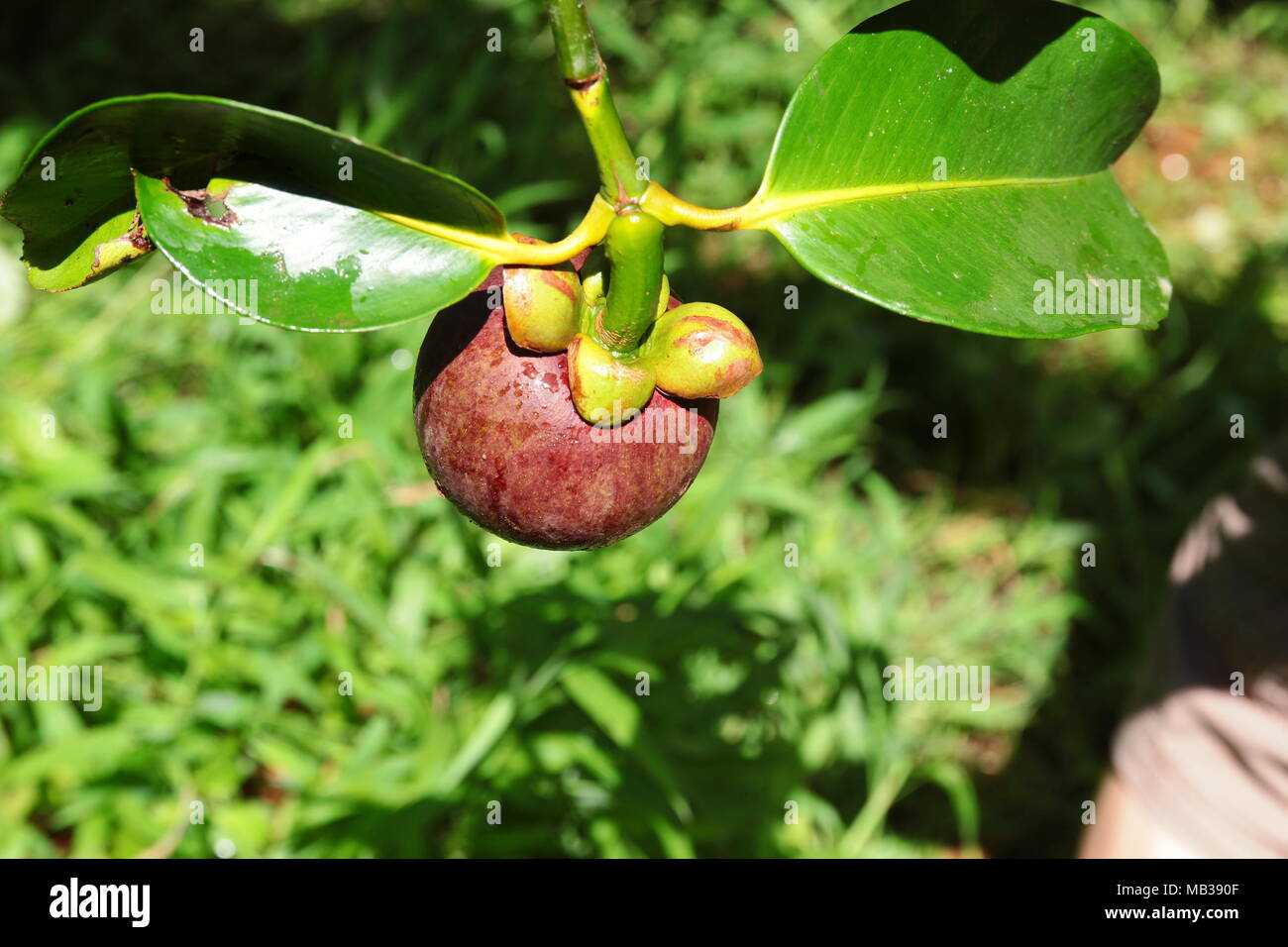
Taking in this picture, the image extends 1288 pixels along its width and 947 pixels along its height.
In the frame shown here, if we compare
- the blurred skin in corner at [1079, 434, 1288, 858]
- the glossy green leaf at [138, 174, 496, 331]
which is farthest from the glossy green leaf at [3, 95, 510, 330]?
the blurred skin in corner at [1079, 434, 1288, 858]

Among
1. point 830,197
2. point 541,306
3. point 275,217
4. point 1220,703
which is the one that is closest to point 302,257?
point 275,217

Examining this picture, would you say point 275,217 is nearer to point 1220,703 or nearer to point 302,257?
point 302,257

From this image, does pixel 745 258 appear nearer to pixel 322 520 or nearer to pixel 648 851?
pixel 322 520

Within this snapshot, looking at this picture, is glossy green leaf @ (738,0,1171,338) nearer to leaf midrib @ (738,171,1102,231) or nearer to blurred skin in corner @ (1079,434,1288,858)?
leaf midrib @ (738,171,1102,231)

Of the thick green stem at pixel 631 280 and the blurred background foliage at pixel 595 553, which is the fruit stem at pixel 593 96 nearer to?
the thick green stem at pixel 631 280

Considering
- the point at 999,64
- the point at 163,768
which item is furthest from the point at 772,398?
the point at 999,64

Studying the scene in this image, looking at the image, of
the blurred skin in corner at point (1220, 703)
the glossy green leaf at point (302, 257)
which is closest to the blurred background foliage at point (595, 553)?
the blurred skin in corner at point (1220, 703)
